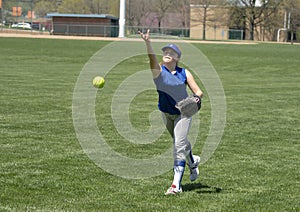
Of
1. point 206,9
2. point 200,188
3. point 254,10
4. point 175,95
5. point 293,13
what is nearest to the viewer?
point 175,95

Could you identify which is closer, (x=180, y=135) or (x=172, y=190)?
(x=172, y=190)

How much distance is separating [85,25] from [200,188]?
81.8 meters

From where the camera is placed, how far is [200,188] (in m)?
8.61

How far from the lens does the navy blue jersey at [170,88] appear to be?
26.4 ft

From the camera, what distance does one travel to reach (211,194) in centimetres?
824

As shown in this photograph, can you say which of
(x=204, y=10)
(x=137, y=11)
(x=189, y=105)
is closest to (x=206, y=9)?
(x=204, y=10)

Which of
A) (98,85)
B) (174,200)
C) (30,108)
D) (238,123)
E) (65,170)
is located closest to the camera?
(174,200)

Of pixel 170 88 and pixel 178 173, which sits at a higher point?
pixel 170 88

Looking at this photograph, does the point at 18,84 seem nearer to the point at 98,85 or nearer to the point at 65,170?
the point at 98,85

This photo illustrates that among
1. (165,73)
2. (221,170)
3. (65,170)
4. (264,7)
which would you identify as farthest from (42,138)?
(264,7)

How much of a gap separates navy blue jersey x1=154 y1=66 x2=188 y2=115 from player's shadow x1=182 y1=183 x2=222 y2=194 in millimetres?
1087

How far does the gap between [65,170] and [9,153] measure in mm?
1608

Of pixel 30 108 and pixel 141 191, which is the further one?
pixel 30 108

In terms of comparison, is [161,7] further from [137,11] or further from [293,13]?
[293,13]
